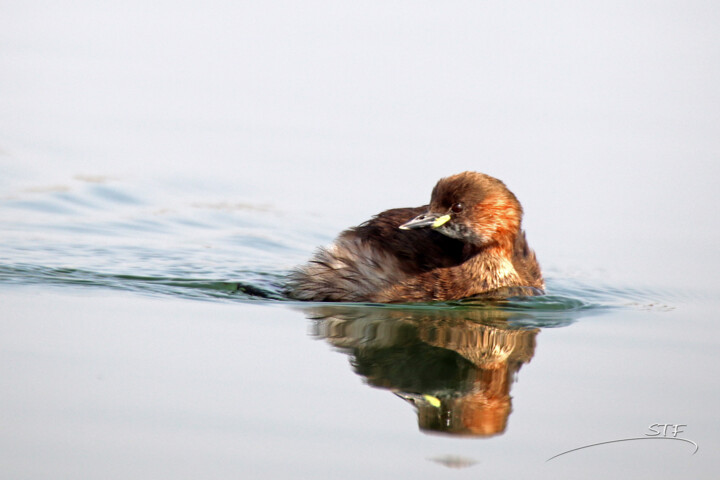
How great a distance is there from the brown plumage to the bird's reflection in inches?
10.2

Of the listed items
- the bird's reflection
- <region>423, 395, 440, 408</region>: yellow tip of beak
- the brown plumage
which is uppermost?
the brown plumage

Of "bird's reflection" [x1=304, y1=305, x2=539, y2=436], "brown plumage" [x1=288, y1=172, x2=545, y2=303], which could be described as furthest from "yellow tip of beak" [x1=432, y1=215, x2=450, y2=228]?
Answer: "bird's reflection" [x1=304, y1=305, x2=539, y2=436]

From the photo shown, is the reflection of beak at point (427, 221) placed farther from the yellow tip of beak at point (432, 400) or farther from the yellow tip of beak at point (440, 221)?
the yellow tip of beak at point (432, 400)

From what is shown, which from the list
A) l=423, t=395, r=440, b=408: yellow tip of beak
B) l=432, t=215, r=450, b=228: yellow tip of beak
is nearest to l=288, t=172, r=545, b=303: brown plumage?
l=432, t=215, r=450, b=228: yellow tip of beak

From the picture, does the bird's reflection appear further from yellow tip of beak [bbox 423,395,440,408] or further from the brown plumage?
the brown plumage

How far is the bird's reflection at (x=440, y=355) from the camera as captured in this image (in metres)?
5.89

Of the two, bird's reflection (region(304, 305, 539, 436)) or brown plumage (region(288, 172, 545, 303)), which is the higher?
brown plumage (region(288, 172, 545, 303))

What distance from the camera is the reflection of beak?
832 cm

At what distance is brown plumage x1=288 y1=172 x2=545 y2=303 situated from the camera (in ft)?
27.5

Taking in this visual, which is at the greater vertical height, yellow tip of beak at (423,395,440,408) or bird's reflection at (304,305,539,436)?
bird's reflection at (304,305,539,436)

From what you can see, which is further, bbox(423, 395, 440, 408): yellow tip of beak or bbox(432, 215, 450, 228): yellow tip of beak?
bbox(432, 215, 450, 228): yellow tip of beak

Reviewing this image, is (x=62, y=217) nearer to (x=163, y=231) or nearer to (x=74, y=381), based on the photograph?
(x=163, y=231)

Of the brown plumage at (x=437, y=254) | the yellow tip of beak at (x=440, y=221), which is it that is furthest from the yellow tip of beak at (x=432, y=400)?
the yellow tip of beak at (x=440, y=221)

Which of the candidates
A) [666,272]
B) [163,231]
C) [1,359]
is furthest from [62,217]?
[666,272]
